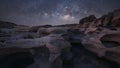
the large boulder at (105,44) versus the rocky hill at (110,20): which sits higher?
the rocky hill at (110,20)

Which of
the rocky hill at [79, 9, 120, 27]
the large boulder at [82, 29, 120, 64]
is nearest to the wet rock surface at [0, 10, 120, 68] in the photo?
the large boulder at [82, 29, 120, 64]

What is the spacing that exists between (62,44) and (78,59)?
1.93 meters

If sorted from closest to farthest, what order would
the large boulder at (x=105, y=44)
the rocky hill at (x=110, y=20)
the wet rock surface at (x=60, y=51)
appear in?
the wet rock surface at (x=60, y=51)
the large boulder at (x=105, y=44)
the rocky hill at (x=110, y=20)

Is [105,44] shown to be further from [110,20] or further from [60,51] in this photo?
[110,20]

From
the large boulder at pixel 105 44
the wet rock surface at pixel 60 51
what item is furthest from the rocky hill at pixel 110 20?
the large boulder at pixel 105 44

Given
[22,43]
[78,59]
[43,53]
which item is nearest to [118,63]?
[78,59]

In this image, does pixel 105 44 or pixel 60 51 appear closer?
pixel 60 51

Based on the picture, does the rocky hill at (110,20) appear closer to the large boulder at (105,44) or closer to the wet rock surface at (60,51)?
the wet rock surface at (60,51)

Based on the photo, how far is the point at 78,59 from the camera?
1071 cm

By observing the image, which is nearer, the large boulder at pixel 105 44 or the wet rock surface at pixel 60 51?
the wet rock surface at pixel 60 51

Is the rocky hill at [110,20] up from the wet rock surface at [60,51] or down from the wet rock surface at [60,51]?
up

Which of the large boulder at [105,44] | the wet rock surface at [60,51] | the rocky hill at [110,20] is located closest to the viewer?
the wet rock surface at [60,51]

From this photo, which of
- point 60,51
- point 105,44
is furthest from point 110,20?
point 60,51

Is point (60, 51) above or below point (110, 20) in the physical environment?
below
